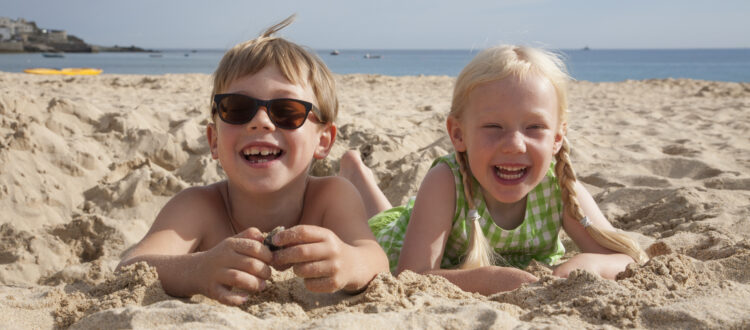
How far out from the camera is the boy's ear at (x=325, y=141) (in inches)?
90.1

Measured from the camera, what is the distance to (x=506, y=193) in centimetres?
221

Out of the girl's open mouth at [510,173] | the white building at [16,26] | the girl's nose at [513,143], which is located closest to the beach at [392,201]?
the girl's open mouth at [510,173]

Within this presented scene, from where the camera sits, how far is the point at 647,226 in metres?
3.06

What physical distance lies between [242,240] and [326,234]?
228 mm

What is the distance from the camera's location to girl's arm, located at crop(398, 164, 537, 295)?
2.00m

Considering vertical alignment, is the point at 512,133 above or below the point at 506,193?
above

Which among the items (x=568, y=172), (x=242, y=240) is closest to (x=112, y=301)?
(x=242, y=240)

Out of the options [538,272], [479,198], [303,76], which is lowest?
[538,272]

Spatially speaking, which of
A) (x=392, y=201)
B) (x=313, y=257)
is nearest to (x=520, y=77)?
(x=313, y=257)

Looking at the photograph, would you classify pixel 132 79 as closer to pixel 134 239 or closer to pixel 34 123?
pixel 34 123

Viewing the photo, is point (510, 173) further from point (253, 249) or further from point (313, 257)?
point (253, 249)

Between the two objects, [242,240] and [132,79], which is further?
[132,79]

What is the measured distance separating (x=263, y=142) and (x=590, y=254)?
50.9 inches

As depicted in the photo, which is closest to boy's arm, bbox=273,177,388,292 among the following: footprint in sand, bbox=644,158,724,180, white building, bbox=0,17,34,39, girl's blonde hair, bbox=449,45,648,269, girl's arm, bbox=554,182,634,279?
girl's blonde hair, bbox=449,45,648,269
